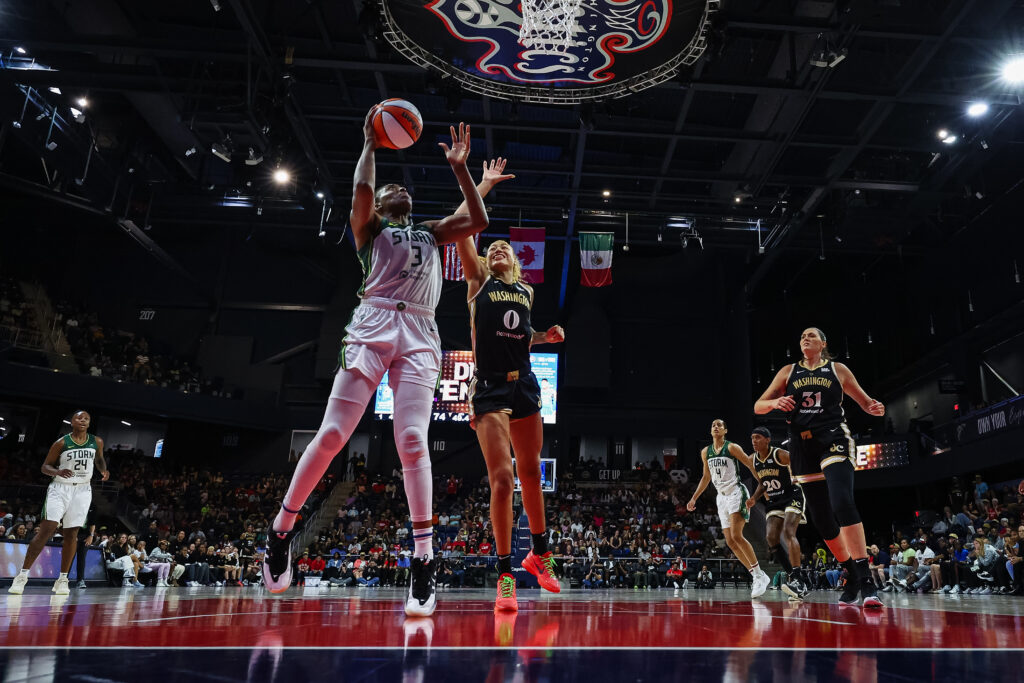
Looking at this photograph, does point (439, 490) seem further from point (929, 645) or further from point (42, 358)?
point (929, 645)

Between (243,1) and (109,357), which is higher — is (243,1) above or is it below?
above

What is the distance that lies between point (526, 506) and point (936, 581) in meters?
13.0

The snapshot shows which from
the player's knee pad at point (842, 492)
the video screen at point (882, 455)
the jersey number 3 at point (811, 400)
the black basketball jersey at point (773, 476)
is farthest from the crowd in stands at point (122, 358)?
the video screen at point (882, 455)

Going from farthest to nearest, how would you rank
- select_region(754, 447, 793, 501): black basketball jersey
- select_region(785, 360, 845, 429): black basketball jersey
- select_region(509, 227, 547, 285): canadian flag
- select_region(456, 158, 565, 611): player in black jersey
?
select_region(509, 227, 547, 285): canadian flag, select_region(754, 447, 793, 501): black basketball jersey, select_region(785, 360, 845, 429): black basketball jersey, select_region(456, 158, 565, 611): player in black jersey

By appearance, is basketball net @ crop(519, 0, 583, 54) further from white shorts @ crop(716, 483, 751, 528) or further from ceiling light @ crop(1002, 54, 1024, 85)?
ceiling light @ crop(1002, 54, 1024, 85)

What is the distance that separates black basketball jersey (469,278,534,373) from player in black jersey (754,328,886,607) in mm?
1769

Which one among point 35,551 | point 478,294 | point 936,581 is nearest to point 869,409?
point 478,294

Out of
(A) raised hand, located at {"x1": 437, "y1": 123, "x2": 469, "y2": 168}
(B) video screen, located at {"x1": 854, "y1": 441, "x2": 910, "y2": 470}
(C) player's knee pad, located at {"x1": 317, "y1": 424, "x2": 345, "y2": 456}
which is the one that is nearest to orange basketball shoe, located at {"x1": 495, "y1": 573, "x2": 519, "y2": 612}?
(C) player's knee pad, located at {"x1": 317, "y1": 424, "x2": 345, "y2": 456}

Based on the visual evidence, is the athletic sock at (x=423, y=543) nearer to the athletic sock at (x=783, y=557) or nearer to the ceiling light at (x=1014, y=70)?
the athletic sock at (x=783, y=557)

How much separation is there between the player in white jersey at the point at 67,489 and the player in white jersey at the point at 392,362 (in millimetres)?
5429

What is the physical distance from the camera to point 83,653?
6.24ft

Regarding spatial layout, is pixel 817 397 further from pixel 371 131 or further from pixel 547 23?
pixel 547 23

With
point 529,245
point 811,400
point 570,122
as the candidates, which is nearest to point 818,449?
point 811,400

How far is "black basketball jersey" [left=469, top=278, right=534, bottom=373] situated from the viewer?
13.9ft
